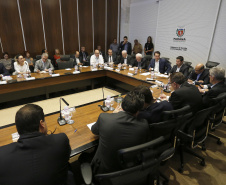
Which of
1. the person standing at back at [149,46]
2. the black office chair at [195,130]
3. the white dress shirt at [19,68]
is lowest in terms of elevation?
the black office chair at [195,130]

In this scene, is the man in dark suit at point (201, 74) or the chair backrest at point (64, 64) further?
the chair backrest at point (64, 64)

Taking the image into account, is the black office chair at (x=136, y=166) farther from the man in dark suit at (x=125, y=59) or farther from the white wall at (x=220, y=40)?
the white wall at (x=220, y=40)

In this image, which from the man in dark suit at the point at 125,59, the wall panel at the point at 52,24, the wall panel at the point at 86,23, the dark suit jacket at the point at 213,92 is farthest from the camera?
the wall panel at the point at 86,23

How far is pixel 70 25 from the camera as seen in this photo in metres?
6.94

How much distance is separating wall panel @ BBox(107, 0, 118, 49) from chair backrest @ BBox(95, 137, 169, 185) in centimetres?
790

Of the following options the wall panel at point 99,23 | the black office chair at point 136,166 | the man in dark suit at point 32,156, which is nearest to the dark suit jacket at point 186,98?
the black office chair at point 136,166

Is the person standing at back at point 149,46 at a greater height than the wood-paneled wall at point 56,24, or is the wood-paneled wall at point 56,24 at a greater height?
the wood-paneled wall at point 56,24

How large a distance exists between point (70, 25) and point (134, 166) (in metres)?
7.19

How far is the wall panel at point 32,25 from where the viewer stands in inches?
230

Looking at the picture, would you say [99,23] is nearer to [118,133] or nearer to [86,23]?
[86,23]

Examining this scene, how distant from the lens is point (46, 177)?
971 mm

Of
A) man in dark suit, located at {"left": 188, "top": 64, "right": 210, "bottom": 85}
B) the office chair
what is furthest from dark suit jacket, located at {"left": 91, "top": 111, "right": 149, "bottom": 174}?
man in dark suit, located at {"left": 188, "top": 64, "right": 210, "bottom": 85}

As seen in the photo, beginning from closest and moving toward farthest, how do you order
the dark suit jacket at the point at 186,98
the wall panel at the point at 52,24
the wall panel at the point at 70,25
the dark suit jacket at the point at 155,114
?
the dark suit jacket at the point at 155,114 < the dark suit jacket at the point at 186,98 < the wall panel at the point at 52,24 < the wall panel at the point at 70,25

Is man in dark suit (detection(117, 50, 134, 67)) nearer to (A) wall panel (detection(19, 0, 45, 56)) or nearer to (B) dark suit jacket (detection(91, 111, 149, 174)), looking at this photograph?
(A) wall panel (detection(19, 0, 45, 56))
